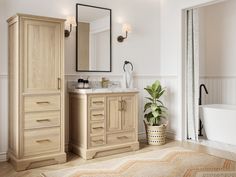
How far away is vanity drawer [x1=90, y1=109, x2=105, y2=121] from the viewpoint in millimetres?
3745

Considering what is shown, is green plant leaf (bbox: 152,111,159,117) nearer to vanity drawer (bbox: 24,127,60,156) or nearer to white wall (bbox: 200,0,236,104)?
vanity drawer (bbox: 24,127,60,156)

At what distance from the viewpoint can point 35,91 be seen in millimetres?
3342

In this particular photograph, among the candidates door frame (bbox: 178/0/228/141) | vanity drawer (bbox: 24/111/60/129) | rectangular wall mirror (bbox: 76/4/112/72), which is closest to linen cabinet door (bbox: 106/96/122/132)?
rectangular wall mirror (bbox: 76/4/112/72)

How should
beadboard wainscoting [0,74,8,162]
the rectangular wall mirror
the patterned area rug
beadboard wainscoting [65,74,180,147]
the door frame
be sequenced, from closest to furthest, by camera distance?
the patterned area rug, beadboard wainscoting [0,74,8,162], the rectangular wall mirror, the door frame, beadboard wainscoting [65,74,180,147]

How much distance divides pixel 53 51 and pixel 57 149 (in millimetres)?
1218

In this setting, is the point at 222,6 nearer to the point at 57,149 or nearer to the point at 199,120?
the point at 199,120

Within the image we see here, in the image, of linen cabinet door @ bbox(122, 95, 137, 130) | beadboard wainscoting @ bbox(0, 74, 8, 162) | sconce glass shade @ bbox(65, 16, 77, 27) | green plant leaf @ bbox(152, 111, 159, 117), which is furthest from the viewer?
green plant leaf @ bbox(152, 111, 159, 117)

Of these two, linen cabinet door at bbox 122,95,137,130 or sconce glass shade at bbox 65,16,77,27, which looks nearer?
sconce glass shade at bbox 65,16,77,27

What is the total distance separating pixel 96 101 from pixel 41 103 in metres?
0.74

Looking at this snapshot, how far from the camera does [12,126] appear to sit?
3.47 metres

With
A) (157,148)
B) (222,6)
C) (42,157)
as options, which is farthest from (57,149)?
(222,6)

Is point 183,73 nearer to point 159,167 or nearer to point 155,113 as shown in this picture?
point 155,113

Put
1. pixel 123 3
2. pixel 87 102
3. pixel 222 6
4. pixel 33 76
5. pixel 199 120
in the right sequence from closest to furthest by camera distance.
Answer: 1. pixel 33 76
2. pixel 87 102
3. pixel 123 3
4. pixel 199 120
5. pixel 222 6

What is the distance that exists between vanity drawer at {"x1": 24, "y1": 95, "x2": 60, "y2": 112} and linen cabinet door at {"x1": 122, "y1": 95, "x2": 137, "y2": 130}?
1.00m
